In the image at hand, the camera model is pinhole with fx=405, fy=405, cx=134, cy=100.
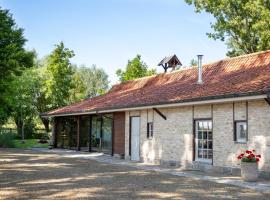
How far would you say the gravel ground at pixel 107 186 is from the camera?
9.34 meters

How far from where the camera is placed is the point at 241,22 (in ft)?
107

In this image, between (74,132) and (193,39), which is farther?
(193,39)

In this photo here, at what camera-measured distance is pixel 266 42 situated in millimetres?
30516

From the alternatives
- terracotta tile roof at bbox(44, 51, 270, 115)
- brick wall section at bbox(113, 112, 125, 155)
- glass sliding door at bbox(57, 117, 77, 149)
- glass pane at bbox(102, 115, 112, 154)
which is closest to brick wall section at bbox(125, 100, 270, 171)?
terracotta tile roof at bbox(44, 51, 270, 115)

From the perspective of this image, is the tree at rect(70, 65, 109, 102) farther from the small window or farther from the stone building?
the small window

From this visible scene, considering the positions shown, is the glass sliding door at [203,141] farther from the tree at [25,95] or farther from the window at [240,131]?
the tree at [25,95]

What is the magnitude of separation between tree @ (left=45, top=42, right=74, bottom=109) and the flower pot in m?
30.8

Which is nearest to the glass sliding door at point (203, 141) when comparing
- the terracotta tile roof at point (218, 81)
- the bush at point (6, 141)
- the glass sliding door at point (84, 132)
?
the terracotta tile roof at point (218, 81)

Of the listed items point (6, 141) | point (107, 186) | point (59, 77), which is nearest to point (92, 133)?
point (6, 141)

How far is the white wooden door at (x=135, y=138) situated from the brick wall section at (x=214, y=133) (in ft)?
1.27

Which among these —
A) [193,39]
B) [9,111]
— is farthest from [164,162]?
[9,111]

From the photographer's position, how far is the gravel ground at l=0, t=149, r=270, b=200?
9344 mm

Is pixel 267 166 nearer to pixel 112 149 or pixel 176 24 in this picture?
pixel 112 149

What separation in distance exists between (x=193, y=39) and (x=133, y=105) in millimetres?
14178
